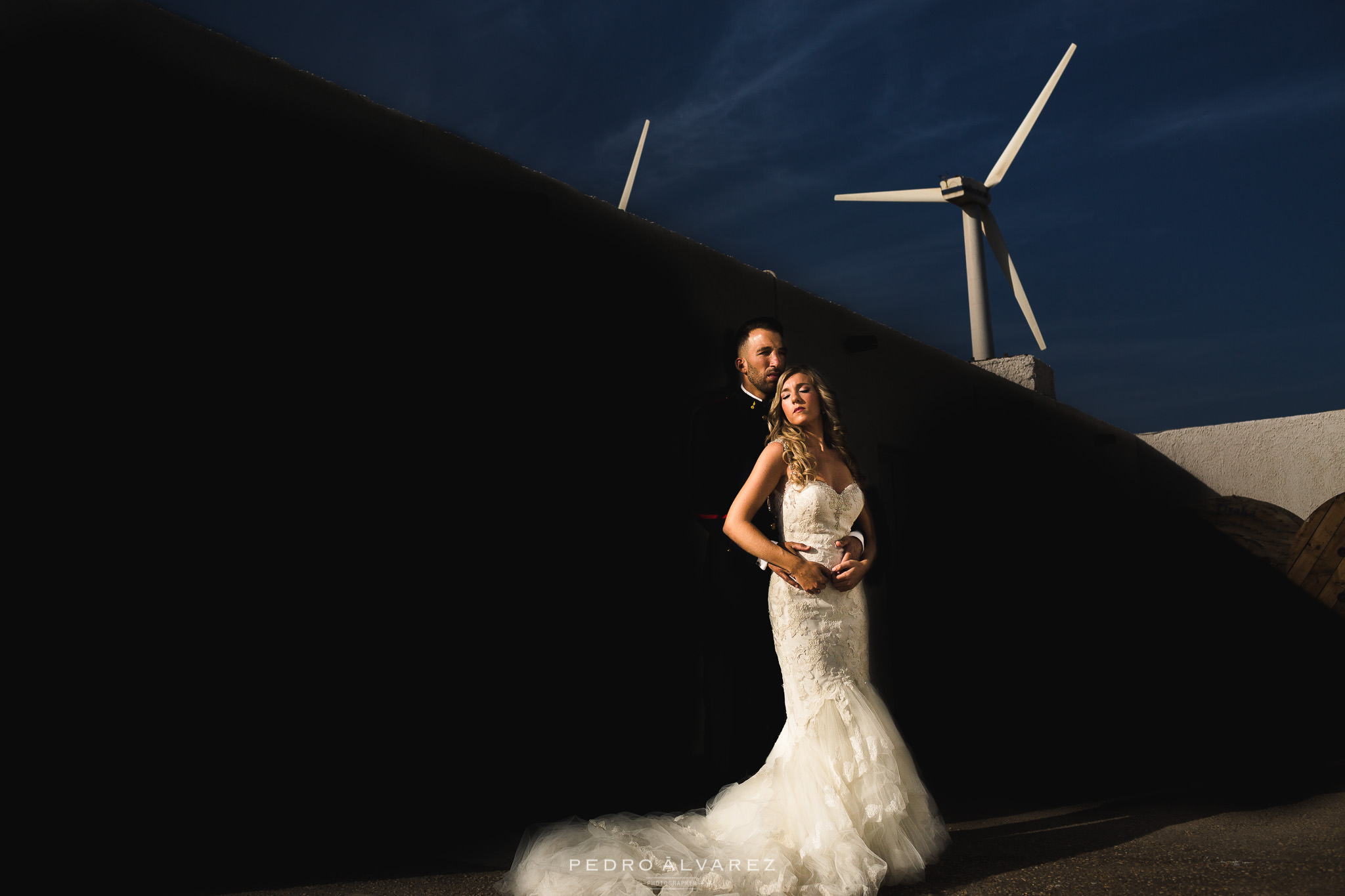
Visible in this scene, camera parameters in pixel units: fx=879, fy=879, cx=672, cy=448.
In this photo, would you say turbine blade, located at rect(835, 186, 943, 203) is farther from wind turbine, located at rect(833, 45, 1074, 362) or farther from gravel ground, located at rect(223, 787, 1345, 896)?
gravel ground, located at rect(223, 787, 1345, 896)

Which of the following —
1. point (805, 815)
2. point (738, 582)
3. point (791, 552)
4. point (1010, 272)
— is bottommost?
point (805, 815)

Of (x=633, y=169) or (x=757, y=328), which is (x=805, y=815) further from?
(x=633, y=169)

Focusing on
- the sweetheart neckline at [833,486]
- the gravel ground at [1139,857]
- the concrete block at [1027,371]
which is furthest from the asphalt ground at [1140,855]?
the concrete block at [1027,371]

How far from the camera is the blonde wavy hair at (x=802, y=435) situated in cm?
315

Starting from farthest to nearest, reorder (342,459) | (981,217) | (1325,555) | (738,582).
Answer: (981,217), (1325,555), (738,582), (342,459)

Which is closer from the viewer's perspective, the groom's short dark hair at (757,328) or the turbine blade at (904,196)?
the groom's short dark hair at (757,328)

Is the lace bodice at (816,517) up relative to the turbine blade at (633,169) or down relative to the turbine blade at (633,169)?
down

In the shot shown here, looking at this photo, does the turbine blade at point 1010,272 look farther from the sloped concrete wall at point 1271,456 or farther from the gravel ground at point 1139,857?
the gravel ground at point 1139,857

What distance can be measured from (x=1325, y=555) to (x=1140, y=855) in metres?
6.45

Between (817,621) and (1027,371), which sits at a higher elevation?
(1027,371)

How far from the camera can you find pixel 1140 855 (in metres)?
3.10

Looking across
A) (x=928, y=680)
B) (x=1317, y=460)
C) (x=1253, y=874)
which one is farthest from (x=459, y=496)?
(x=1317, y=460)

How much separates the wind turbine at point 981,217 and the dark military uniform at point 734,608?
1022cm

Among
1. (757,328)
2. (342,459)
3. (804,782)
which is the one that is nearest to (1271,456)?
(757,328)
